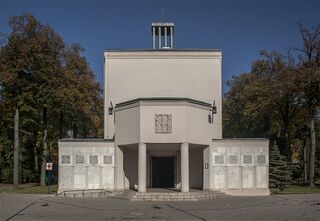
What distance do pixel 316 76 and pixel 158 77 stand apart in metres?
11.9

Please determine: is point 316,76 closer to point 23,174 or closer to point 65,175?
point 65,175

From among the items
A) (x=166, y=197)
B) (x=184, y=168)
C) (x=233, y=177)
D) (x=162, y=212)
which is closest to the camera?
(x=162, y=212)

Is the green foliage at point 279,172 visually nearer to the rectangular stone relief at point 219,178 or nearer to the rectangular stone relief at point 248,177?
the rectangular stone relief at point 248,177

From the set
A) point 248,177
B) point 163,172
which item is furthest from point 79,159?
point 248,177

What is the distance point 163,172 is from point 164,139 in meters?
5.26

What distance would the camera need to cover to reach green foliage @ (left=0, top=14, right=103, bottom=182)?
3719 cm

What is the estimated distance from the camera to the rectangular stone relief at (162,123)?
94.3ft

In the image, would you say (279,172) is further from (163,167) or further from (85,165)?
(85,165)

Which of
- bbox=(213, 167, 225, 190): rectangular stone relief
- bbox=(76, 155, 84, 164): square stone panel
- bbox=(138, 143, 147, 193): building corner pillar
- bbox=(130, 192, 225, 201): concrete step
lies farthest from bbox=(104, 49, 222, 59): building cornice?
bbox=(130, 192, 225, 201): concrete step

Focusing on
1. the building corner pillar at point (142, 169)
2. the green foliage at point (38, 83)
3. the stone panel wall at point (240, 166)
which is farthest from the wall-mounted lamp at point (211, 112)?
the green foliage at point (38, 83)

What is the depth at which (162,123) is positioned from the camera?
94.5 ft

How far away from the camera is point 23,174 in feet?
159

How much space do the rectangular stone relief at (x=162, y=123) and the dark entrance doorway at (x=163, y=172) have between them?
16.6 ft

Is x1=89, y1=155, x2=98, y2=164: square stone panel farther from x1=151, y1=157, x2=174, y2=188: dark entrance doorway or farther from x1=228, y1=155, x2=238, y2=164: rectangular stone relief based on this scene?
x1=228, y1=155, x2=238, y2=164: rectangular stone relief
